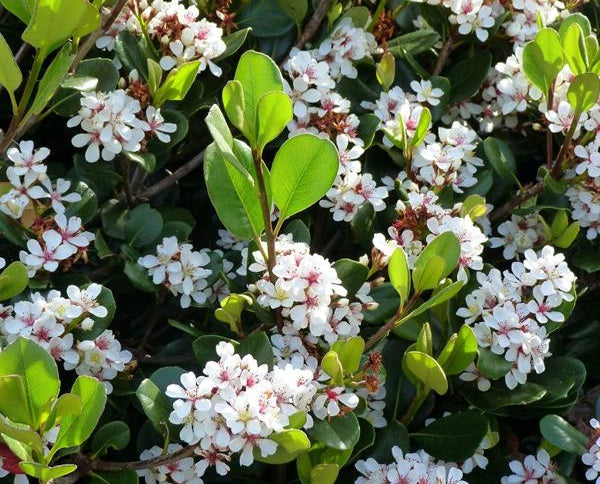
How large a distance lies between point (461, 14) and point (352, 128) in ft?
1.26

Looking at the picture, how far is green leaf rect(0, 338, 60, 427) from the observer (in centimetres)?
137

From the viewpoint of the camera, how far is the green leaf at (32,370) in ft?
4.48

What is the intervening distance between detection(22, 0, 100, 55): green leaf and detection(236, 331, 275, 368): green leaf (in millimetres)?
577

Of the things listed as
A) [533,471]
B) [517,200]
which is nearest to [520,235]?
[517,200]

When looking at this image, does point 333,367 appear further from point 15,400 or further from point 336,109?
point 336,109

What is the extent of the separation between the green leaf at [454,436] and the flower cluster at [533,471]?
0.38 feet

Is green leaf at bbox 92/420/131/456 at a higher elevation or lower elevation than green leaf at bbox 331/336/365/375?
lower

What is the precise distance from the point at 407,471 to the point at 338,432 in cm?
19

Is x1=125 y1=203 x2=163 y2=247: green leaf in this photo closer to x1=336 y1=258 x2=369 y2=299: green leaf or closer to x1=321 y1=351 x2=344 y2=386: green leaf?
x1=336 y1=258 x2=369 y2=299: green leaf

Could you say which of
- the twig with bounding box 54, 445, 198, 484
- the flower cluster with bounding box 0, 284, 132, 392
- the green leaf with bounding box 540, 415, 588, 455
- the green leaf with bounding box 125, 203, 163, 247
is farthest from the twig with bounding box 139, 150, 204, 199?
the green leaf with bounding box 540, 415, 588, 455

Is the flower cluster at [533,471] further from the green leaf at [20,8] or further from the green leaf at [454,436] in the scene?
the green leaf at [20,8]

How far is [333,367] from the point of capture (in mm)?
1503

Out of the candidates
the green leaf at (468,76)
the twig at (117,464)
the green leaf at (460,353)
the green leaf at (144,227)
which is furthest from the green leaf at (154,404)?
the green leaf at (468,76)

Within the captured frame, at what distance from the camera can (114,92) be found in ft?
5.97
